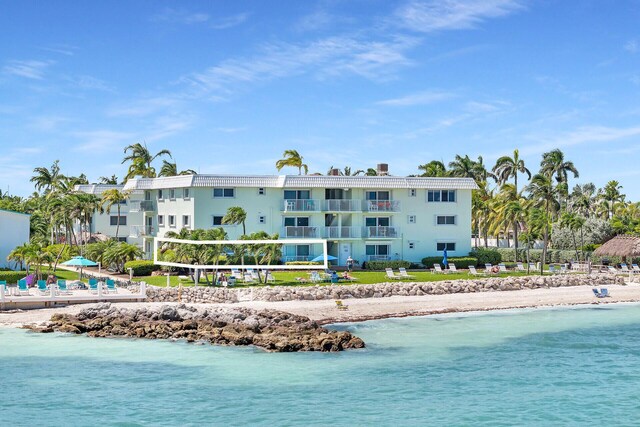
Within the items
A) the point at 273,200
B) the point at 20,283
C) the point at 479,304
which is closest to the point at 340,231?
the point at 273,200

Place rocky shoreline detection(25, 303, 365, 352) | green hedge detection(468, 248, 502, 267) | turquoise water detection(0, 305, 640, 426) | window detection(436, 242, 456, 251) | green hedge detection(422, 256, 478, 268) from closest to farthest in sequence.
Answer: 1. turquoise water detection(0, 305, 640, 426)
2. rocky shoreline detection(25, 303, 365, 352)
3. green hedge detection(422, 256, 478, 268)
4. window detection(436, 242, 456, 251)
5. green hedge detection(468, 248, 502, 267)

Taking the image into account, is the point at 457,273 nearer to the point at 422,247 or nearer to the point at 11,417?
the point at 422,247

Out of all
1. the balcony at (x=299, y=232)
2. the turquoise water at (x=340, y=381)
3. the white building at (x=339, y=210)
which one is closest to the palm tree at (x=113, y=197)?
the white building at (x=339, y=210)

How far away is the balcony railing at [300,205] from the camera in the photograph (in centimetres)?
5797

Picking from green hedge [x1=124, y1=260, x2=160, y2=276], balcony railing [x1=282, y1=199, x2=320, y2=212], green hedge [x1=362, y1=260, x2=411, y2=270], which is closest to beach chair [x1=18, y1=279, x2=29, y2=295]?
green hedge [x1=124, y1=260, x2=160, y2=276]

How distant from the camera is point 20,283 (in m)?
40.5

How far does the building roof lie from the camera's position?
57.2 m

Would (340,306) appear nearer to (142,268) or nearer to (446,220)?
(142,268)

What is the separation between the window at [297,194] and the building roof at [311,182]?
839 millimetres

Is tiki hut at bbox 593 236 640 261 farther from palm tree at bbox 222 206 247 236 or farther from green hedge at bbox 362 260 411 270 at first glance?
palm tree at bbox 222 206 247 236

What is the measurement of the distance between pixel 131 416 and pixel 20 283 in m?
20.6

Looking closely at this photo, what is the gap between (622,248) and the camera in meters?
58.9

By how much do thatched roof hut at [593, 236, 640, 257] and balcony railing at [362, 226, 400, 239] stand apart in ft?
52.9

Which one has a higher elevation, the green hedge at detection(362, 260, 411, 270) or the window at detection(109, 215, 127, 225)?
the window at detection(109, 215, 127, 225)
